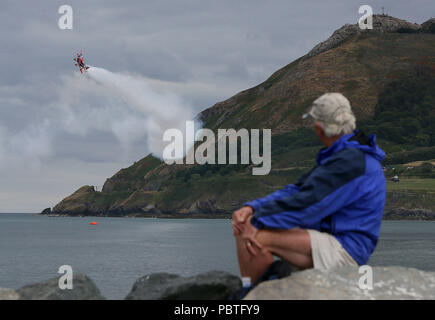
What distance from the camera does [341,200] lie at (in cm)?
625

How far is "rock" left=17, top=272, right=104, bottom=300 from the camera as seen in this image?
25.2ft

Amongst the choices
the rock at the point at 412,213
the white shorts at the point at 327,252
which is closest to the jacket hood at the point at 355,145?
the white shorts at the point at 327,252

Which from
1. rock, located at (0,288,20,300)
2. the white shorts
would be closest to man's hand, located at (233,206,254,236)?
the white shorts

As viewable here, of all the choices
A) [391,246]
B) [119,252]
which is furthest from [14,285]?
[391,246]

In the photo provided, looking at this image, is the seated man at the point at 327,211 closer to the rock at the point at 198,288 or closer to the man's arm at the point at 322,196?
the man's arm at the point at 322,196

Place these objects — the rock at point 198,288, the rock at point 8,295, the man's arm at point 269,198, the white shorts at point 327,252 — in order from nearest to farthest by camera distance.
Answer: the white shorts at point 327,252
the man's arm at point 269,198
the rock at point 8,295
the rock at point 198,288

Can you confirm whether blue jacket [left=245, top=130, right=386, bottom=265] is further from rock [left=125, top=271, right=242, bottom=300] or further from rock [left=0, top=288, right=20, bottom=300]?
Answer: rock [left=0, top=288, right=20, bottom=300]

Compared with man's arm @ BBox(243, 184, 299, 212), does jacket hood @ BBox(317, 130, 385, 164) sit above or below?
above

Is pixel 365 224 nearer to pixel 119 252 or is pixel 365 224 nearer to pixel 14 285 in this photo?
pixel 14 285

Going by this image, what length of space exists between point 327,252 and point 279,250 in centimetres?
52

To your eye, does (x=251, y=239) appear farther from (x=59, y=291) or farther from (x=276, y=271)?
(x=59, y=291)

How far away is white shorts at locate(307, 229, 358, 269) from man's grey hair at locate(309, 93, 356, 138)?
44.5 inches

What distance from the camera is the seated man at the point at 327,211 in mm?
6238
